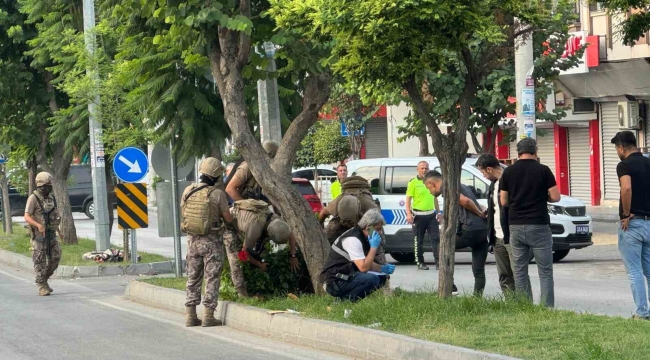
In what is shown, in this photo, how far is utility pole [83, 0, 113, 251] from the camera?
67.6 feet

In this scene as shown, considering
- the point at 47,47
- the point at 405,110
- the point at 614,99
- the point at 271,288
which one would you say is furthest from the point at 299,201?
the point at 405,110

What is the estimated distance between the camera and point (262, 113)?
15.0 meters

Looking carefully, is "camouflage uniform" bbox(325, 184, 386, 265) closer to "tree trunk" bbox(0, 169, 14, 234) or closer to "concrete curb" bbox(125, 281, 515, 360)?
"concrete curb" bbox(125, 281, 515, 360)

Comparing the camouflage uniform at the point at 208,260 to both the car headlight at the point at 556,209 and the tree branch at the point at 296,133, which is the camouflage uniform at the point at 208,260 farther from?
the car headlight at the point at 556,209

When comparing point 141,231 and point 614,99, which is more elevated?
point 614,99

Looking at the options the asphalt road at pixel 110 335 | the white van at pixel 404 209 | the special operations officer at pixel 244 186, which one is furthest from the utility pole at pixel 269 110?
the white van at pixel 404 209

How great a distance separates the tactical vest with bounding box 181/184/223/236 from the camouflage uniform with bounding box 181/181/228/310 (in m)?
0.05

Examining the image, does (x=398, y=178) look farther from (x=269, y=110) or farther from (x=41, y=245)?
(x=41, y=245)

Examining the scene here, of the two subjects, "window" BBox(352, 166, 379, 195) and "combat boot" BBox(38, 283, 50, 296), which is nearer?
"combat boot" BBox(38, 283, 50, 296)

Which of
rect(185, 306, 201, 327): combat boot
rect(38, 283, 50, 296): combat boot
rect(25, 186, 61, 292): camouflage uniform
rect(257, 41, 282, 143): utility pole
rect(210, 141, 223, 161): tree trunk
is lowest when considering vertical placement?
rect(38, 283, 50, 296): combat boot

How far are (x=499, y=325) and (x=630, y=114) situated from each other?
22.5 m

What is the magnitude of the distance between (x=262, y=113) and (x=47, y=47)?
8.67 metres

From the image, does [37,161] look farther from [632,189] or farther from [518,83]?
[632,189]

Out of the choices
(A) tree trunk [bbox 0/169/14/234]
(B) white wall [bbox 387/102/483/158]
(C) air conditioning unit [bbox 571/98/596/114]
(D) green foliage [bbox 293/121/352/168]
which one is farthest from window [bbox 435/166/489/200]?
(B) white wall [bbox 387/102/483/158]
